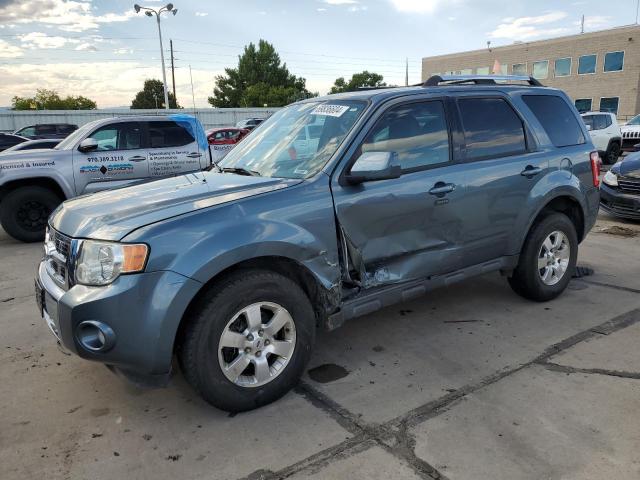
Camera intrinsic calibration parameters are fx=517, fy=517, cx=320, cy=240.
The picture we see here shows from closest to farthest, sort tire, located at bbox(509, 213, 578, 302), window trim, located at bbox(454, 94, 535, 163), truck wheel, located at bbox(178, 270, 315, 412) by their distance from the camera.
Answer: truck wheel, located at bbox(178, 270, 315, 412)
window trim, located at bbox(454, 94, 535, 163)
tire, located at bbox(509, 213, 578, 302)

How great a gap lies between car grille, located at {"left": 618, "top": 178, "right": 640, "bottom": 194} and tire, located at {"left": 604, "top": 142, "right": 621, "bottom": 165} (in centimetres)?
965

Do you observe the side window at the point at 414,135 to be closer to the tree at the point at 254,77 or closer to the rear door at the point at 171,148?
the rear door at the point at 171,148

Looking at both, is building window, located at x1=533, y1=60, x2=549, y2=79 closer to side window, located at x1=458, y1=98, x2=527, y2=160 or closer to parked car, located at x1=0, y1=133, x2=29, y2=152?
parked car, located at x1=0, y1=133, x2=29, y2=152

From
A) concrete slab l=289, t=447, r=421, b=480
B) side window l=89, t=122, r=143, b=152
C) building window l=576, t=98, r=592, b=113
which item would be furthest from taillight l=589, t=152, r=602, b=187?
building window l=576, t=98, r=592, b=113

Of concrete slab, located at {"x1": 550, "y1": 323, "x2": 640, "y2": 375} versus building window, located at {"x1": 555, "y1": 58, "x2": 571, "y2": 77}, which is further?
building window, located at {"x1": 555, "y1": 58, "x2": 571, "y2": 77}

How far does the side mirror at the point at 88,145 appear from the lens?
784cm

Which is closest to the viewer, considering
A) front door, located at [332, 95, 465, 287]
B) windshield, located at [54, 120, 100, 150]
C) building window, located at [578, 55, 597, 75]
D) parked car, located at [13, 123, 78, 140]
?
front door, located at [332, 95, 465, 287]

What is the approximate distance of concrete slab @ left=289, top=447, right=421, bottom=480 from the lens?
246cm

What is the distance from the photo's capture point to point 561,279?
470 cm

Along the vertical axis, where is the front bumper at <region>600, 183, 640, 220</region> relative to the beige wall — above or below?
below

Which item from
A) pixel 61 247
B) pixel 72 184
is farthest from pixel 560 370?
pixel 72 184

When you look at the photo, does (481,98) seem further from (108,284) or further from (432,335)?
(108,284)

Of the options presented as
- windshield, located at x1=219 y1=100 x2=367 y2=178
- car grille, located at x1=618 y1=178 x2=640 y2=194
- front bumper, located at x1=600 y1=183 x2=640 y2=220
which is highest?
windshield, located at x1=219 y1=100 x2=367 y2=178

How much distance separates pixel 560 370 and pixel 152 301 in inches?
104
